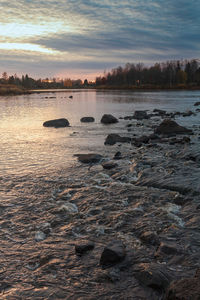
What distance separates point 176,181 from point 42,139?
12219 millimetres

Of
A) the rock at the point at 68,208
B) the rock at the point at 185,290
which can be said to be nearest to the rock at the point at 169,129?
the rock at the point at 68,208

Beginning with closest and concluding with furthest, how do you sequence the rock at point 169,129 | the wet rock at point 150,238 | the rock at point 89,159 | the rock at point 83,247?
1. the rock at point 83,247
2. the wet rock at point 150,238
3. the rock at point 89,159
4. the rock at point 169,129

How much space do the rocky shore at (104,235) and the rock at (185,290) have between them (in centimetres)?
1

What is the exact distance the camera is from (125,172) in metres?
11.2

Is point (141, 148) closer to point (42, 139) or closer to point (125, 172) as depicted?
point (125, 172)

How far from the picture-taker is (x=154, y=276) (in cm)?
462

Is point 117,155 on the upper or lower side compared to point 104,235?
upper

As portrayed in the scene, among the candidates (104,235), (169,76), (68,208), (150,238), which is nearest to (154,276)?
(150,238)

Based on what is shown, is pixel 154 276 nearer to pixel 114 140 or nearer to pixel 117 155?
pixel 117 155

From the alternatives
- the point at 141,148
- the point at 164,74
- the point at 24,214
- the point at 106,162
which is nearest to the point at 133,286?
the point at 24,214

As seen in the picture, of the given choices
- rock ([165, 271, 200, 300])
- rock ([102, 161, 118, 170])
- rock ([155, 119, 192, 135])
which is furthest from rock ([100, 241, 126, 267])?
rock ([155, 119, 192, 135])

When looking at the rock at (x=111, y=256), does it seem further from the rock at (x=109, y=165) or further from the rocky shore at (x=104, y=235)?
the rock at (x=109, y=165)

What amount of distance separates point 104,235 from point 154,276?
1.90 metres

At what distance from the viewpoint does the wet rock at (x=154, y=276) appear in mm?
4492
